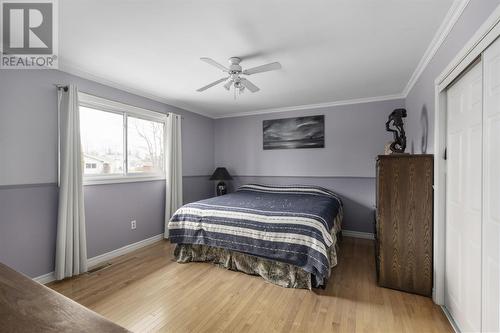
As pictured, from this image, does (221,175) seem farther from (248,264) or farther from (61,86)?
(61,86)

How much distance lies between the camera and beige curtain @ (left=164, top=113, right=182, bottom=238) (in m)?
3.80

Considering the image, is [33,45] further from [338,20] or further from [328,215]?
[328,215]

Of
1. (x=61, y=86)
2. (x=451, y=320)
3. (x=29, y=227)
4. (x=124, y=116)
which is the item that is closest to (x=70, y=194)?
(x=29, y=227)

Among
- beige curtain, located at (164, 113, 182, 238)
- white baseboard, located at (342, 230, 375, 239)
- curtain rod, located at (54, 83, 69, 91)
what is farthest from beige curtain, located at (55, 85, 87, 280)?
white baseboard, located at (342, 230, 375, 239)

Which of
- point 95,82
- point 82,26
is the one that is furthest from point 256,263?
point 95,82

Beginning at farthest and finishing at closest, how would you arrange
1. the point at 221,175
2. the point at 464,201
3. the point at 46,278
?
the point at 221,175 → the point at 46,278 → the point at 464,201

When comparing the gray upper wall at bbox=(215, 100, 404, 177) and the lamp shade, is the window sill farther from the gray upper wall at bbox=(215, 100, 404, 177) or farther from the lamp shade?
the gray upper wall at bbox=(215, 100, 404, 177)

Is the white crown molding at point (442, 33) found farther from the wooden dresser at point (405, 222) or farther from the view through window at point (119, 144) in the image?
the view through window at point (119, 144)

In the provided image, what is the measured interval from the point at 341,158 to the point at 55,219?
419 centimetres

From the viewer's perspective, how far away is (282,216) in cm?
251

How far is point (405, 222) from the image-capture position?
2.21 meters

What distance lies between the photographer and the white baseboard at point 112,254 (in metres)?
2.42

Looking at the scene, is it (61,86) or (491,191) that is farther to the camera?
(61,86)

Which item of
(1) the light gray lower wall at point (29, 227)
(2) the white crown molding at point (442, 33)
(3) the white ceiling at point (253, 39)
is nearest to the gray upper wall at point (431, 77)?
(2) the white crown molding at point (442, 33)
